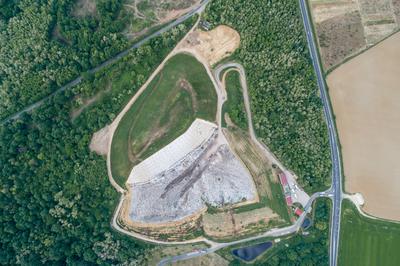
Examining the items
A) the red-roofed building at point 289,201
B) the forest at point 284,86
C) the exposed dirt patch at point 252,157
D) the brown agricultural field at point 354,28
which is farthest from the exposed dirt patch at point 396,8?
the red-roofed building at point 289,201

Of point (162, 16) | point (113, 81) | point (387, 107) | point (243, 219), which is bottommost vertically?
point (243, 219)

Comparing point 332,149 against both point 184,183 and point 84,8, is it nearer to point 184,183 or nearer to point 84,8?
point 184,183

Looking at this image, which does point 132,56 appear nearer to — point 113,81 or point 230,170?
point 113,81

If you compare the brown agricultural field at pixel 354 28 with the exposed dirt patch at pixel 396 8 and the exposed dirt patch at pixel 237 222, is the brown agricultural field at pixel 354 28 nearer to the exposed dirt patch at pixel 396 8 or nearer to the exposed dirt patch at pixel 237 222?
the exposed dirt patch at pixel 396 8

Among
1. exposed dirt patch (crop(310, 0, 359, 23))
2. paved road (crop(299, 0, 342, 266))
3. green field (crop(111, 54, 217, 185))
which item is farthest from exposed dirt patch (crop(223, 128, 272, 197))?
exposed dirt patch (crop(310, 0, 359, 23))

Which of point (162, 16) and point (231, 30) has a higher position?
point (162, 16)

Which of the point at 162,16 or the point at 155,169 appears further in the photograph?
the point at 162,16

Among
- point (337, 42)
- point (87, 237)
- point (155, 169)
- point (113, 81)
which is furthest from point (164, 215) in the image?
point (337, 42)
